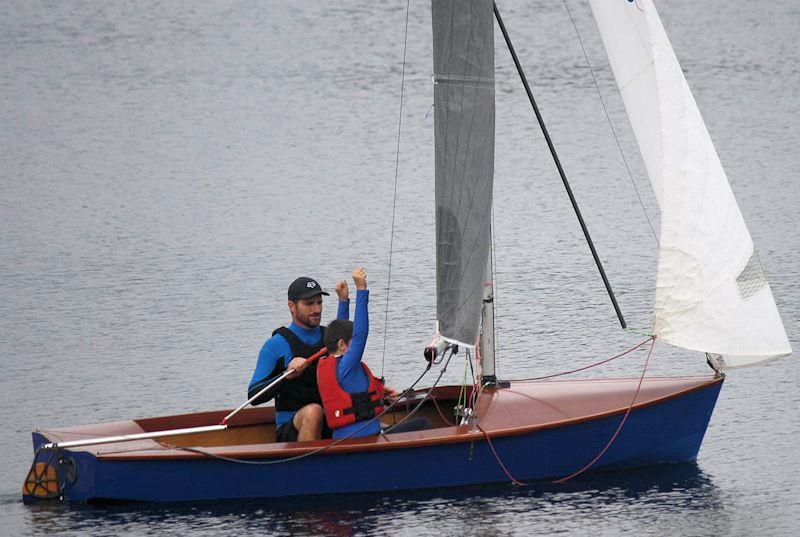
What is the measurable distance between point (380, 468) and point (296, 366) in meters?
0.99

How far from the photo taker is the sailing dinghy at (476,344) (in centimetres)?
1158

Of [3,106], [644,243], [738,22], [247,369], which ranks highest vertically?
[738,22]

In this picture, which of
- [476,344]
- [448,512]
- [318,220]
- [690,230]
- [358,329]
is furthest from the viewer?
[318,220]

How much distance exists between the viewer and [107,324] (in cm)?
1753

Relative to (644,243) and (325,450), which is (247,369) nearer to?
(325,450)

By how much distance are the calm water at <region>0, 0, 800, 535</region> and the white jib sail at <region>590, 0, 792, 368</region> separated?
1250 millimetres

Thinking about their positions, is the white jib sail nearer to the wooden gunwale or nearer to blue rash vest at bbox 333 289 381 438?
the wooden gunwale

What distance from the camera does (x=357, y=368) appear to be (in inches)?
454

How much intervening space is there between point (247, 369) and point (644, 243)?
694 cm

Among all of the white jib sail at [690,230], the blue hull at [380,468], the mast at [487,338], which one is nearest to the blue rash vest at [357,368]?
the blue hull at [380,468]

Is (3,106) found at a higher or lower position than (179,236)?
higher

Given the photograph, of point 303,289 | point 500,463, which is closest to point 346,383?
point 303,289

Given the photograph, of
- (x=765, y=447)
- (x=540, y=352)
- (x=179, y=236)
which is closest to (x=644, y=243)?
(x=540, y=352)

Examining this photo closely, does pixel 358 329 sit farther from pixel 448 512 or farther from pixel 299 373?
pixel 448 512
